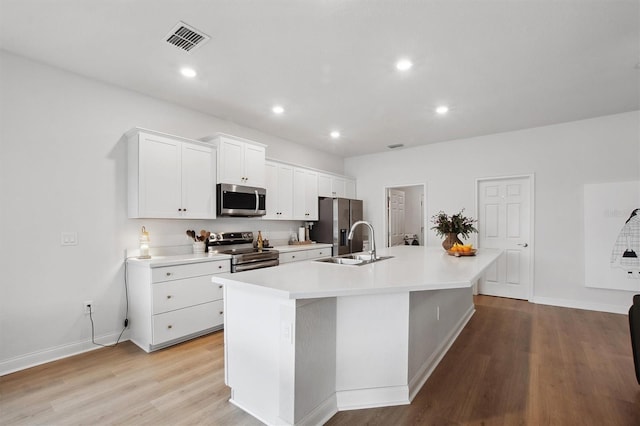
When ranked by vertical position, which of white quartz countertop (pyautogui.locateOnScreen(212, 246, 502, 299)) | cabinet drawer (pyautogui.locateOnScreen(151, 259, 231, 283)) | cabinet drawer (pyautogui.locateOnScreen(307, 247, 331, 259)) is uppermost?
white quartz countertop (pyautogui.locateOnScreen(212, 246, 502, 299))

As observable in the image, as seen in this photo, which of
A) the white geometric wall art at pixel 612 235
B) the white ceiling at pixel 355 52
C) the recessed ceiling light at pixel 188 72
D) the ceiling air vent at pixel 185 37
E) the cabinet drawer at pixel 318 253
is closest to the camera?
the white ceiling at pixel 355 52

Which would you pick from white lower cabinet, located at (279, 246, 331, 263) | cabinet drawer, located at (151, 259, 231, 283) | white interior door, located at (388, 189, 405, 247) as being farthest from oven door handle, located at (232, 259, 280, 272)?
white interior door, located at (388, 189, 405, 247)

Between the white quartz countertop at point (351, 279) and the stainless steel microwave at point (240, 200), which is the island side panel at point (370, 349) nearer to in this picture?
the white quartz countertop at point (351, 279)

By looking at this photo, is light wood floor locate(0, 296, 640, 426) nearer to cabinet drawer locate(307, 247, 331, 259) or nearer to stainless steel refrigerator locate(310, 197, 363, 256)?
cabinet drawer locate(307, 247, 331, 259)

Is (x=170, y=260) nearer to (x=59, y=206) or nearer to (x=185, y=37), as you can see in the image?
(x=59, y=206)

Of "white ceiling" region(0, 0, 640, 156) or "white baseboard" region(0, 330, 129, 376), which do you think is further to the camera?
"white baseboard" region(0, 330, 129, 376)

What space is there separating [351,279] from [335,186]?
13.6 feet

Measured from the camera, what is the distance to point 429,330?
2.44 meters

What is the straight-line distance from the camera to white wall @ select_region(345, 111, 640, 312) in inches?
161

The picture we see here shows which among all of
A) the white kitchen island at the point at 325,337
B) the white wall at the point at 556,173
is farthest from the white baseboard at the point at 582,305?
the white kitchen island at the point at 325,337

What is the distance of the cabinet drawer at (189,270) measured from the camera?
115 inches

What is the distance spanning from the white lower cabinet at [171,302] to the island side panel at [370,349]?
1.87 metres

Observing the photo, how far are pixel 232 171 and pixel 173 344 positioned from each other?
6.81 feet

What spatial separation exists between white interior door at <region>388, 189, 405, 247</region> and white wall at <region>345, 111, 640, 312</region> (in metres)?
0.94
